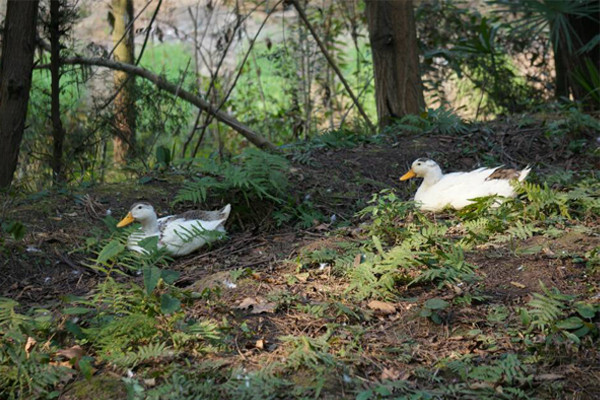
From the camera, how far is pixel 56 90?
7.10 m

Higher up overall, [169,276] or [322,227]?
[169,276]

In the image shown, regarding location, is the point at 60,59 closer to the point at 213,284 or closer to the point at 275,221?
the point at 275,221

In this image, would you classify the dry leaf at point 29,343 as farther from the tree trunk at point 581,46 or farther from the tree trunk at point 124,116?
the tree trunk at point 581,46

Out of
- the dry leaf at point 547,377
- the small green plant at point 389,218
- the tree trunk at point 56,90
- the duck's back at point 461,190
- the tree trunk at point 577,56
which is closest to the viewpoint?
the dry leaf at point 547,377

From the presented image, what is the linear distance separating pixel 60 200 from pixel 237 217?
1506 millimetres

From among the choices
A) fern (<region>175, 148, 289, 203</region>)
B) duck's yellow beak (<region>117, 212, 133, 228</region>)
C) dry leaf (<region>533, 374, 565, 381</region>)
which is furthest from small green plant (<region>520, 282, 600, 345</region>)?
duck's yellow beak (<region>117, 212, 133, 228</region>)

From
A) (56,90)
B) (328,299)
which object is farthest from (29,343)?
(56,90)

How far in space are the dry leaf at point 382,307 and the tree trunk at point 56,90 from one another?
13.6ft

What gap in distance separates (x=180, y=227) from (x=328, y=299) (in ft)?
4.82

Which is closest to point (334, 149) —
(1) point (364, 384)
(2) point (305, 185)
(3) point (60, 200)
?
(2) point (305, 185)

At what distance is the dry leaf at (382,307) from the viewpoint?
3.88 meters

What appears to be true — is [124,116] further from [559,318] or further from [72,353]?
[559,318]

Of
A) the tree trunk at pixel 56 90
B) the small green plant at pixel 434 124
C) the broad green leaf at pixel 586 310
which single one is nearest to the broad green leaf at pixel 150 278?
the broad green leaf at pixel 586 310

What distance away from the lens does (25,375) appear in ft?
10.8
